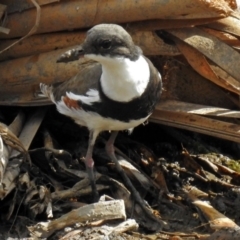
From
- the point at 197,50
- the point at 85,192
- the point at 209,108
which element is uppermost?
the point at 197,50

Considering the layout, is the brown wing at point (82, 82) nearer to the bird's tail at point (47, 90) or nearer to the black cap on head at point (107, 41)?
the bird's tail at point (47, 90)

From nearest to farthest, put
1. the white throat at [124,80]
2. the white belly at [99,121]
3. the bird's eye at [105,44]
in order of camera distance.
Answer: the bird's eye at [105,44]
the white throat at [124,80]
the white belly at [99,121]

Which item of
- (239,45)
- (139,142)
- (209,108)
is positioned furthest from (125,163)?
(239,45)

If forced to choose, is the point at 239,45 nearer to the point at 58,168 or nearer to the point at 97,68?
the point at 97,68

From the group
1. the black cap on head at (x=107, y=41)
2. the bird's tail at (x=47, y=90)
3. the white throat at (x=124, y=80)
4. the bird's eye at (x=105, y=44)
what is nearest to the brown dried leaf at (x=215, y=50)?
the white throat at (x=124, y=80)

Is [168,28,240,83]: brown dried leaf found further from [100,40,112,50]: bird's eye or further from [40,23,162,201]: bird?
[100,40,112,50]: bird's eye

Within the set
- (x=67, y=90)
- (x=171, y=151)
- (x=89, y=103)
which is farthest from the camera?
(x=171, y=151)
